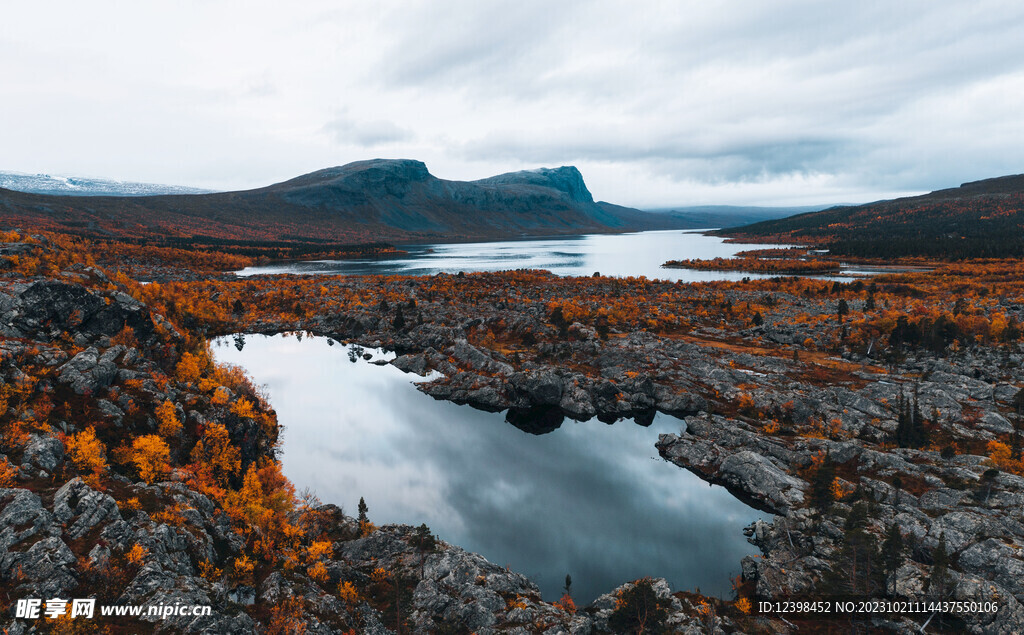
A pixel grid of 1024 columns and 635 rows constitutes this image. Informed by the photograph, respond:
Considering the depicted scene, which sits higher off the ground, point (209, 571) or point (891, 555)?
point (209, 571)

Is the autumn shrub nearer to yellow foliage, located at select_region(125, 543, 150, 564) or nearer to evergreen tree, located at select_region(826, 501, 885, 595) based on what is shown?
evergreen tree, located at select_region(826, 501, 885, 595)

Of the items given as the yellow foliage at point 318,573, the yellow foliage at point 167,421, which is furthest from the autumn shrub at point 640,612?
the yellow foliage at point 167,421

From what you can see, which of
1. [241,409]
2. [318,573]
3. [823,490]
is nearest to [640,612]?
[318,573]

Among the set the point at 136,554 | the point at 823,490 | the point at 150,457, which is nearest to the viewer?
the point at 136,554

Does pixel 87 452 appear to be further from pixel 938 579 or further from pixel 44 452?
pixel 938 579

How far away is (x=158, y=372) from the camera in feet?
131

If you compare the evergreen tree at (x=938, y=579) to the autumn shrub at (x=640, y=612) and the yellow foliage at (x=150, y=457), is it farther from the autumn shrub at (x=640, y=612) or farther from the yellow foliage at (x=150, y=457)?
the yellow foliage at (x=150, y=457)

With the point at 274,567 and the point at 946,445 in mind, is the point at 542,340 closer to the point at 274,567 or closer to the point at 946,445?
the point at 946,445

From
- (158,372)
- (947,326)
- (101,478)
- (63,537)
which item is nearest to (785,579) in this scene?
(63,537)

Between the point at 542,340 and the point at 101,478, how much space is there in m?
66.9

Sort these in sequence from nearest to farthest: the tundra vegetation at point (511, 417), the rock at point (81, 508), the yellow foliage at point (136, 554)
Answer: the yellow foliage at point (136, 554) < the rock at point (81, 508) < the tundra vegetation at point (511, 417)

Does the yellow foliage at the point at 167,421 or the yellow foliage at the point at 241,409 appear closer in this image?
the yellow foliage at the point at 167,421

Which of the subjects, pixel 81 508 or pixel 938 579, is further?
pixel 938 579

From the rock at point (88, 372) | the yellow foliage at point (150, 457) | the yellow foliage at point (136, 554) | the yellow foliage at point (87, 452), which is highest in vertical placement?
the rock at point (88, 372)
